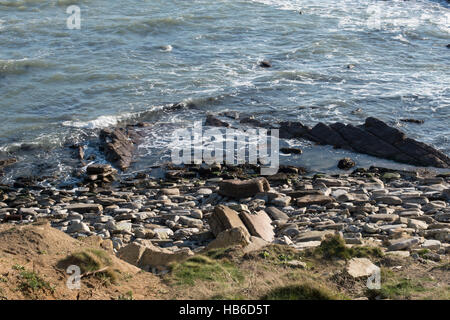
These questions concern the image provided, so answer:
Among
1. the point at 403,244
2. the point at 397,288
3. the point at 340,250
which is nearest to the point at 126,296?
the point at 340,250

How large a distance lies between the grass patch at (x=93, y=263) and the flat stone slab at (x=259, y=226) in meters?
3.80

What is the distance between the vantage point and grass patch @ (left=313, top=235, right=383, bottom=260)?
11.0 m

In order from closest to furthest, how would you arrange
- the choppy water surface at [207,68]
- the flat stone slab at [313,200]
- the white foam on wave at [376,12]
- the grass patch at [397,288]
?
the grass patch at [397,288] < the flat stone slab at [313,200] < the choppy water surface at [207,68] < the white foam on wave at [376,12]

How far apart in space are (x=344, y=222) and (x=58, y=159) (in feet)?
34.6

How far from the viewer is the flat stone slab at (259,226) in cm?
1289

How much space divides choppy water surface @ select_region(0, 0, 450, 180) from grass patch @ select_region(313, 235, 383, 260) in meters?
8.70

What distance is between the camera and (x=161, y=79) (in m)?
28.2

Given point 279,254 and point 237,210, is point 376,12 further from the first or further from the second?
point 279,254

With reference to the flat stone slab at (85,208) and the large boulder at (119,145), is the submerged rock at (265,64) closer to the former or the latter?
the large boulder at (119,145)

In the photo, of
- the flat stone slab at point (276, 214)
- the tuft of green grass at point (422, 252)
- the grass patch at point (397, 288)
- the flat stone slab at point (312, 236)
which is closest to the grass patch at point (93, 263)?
the grass patch at point (397, 288)

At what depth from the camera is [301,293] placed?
8.51 m

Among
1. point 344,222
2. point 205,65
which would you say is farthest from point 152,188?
point 205,65

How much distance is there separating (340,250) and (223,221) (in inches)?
114

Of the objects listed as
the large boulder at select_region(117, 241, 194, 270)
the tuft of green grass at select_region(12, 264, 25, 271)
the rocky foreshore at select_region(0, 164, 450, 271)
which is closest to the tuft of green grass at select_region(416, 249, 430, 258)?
the rocky foreshore at select_region(0, 164, 450, 271)
